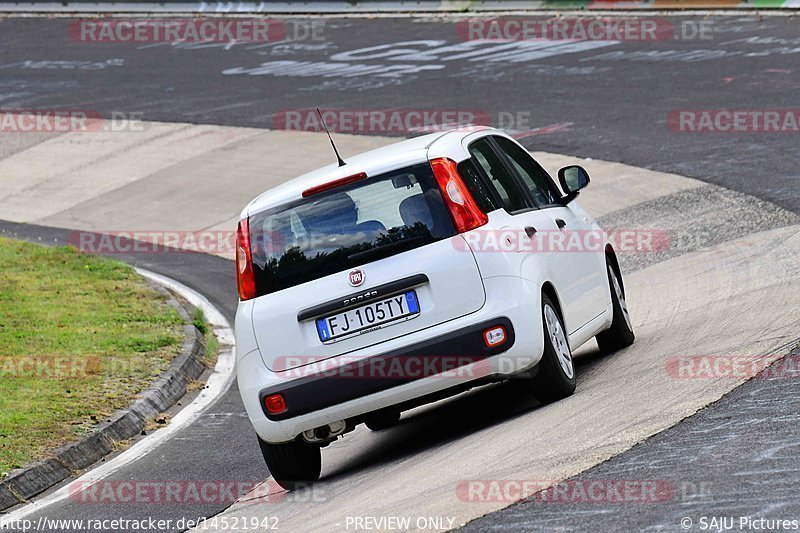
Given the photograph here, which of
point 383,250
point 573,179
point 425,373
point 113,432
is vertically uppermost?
point 383,250

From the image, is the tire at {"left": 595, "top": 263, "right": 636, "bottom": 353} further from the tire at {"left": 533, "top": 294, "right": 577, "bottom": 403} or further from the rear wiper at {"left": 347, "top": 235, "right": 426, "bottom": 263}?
the rear wiper at {"left": 347, "top": 235, "right": 426, "bottom": 263}

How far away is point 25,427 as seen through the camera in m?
9.66

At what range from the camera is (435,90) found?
22922 millimetres

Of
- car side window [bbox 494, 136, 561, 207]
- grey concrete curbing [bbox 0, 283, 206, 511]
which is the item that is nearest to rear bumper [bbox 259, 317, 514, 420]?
car side window [bbox 494, 136, 561, 207]

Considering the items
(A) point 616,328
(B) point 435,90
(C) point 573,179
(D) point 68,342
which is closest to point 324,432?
(C) point 573,179

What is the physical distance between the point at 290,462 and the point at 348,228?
1350 mm

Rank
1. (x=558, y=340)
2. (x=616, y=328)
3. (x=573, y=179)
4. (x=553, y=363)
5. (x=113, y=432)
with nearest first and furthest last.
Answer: (x=553, y=363)
(x=558, y=340)
(x=573, y=179)
(x=616, y=328)
(x=113, y=432)

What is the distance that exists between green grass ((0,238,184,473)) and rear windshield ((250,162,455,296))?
94.0 inches

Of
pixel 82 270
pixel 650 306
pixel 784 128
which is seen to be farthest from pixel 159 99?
pixel 650 306

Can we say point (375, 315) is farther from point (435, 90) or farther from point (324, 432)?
point (435, 90)

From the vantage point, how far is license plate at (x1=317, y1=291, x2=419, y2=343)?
7590 mm

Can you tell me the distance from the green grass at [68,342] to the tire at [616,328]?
354 cm

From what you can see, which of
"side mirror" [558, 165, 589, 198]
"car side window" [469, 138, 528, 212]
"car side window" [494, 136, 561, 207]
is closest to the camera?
"car side window" [469, 138, 528, 212]

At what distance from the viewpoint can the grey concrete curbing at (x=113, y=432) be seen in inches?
346
